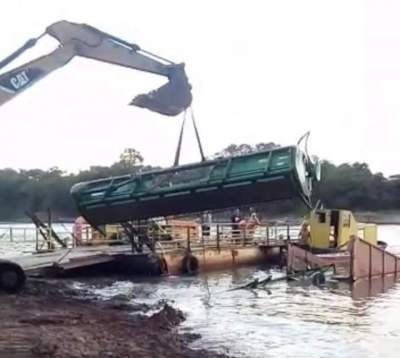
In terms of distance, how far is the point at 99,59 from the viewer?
19000 mm

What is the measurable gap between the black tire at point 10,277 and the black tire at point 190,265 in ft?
35.5

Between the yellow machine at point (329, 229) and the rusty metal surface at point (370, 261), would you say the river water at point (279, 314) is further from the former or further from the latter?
the yellow machine at point (329, 229)

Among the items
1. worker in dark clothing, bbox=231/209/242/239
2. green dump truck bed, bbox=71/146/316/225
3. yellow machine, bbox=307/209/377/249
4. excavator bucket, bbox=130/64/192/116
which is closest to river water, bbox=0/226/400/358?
green dump truck bed, bbox=71/146/316/225

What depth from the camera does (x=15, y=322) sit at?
1360 centimetres

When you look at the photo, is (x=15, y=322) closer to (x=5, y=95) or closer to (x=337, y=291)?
(x=5, y=95)

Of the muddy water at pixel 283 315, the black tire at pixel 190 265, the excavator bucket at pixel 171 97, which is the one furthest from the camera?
the black tire at pixel 190 265

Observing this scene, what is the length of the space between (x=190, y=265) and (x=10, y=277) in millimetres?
11285

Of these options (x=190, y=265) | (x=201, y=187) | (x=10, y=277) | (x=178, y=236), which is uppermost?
(x=201, y=187)

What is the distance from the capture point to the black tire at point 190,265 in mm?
28337

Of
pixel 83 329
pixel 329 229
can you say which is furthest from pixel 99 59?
pixel 329 229

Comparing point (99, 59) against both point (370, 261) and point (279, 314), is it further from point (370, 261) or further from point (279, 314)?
point (370, 261)

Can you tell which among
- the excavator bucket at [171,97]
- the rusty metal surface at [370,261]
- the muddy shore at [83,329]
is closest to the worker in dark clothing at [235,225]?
the rusty metal surface at [370,261]

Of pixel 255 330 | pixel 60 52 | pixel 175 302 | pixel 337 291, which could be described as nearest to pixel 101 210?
pixel 175 302

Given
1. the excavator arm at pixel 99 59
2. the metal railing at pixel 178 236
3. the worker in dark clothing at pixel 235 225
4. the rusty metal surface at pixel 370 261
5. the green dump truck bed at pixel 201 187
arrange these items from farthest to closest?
the worker in dark clothing at pixel 235 225 → the metal railing at pixel 178 236 → the rusty metal surface at pixel 370 261 → the green dump truck bed at pixel 201 187 → the excavator arm at pixel 99 59
